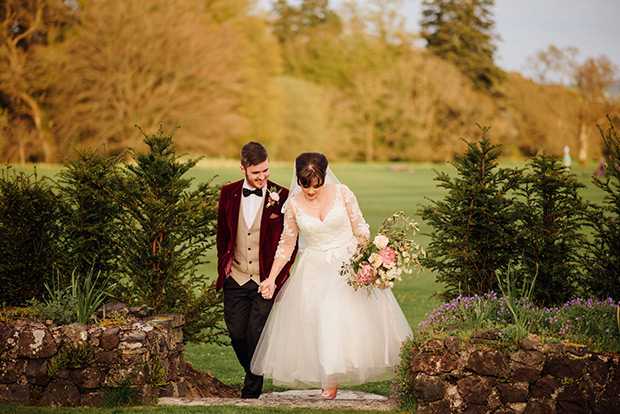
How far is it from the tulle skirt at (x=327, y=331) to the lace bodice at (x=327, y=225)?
0.10 metres

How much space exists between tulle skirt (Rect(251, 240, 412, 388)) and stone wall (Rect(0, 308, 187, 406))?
1262 millimetres

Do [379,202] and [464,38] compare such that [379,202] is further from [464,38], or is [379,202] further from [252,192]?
[464,38]

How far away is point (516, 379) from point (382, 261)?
1.55 meters

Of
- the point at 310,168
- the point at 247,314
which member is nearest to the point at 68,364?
the point at 247,314

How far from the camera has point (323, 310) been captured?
5.93 m

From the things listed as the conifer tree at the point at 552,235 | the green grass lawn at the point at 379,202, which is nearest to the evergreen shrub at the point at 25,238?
the green grass lawn at the point at 379,202

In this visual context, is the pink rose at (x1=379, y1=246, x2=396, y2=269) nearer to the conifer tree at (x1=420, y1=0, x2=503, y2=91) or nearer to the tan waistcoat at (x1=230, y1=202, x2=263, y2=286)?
the tan waistcoat at (x1=230, y1=202, x2=263, y2=286)

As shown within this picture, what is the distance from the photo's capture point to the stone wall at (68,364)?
18.4ft

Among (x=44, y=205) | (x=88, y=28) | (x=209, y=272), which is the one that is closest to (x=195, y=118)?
(x=88, y=28)

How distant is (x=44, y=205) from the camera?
746cm

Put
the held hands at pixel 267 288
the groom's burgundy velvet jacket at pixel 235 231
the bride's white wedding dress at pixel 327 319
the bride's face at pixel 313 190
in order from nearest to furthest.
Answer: the bride's white wedding dress at pixel 327 319 → the bride's face at pixel 313 190 → the held hands at pixel 267 288 → the groom's burgundy velvet jacket at pixel 235 231

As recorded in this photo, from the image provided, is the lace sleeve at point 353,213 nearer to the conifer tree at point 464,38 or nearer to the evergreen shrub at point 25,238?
the evergreen shrub at point 25,238

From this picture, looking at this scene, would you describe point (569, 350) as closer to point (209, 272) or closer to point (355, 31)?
point (209, 272)

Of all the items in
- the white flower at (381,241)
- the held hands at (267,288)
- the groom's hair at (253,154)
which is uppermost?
the groom's hair at (253,154)
